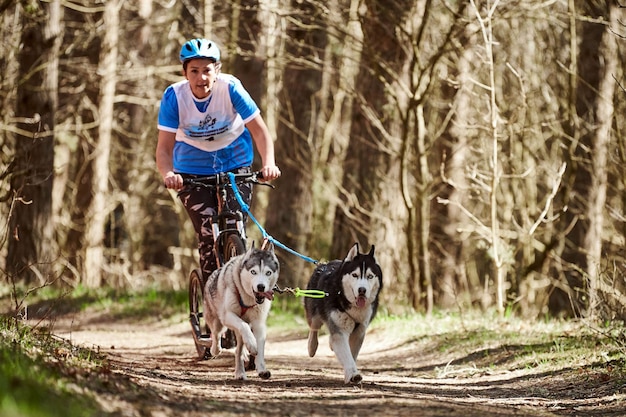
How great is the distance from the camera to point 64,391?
4.54 metres

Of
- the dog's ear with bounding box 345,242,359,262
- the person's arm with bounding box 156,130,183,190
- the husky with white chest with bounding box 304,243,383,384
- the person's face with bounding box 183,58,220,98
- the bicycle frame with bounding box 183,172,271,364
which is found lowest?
the husky with white chest with bounding box 304,243,383,384

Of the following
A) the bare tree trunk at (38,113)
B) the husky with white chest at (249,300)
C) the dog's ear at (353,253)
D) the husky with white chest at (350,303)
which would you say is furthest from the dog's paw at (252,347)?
the bare tree trunk at (38,113)

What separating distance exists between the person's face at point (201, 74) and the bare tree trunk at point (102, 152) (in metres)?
11.1

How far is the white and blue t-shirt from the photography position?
7875 millimetres

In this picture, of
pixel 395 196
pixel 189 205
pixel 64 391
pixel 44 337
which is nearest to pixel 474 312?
pixel 395 196

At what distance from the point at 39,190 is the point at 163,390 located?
9564 mm

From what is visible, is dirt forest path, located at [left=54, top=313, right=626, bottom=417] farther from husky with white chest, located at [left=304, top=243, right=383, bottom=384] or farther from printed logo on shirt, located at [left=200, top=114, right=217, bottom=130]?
printed logo on shirt, located at [left=200, top=114, right=217, bottom=130]

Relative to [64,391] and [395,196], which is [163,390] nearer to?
[64,391]

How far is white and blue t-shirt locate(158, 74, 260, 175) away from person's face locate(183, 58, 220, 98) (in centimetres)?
7

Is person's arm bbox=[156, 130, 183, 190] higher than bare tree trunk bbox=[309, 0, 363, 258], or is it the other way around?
bare tree trunk bbox=[309, 0, 363, 258]

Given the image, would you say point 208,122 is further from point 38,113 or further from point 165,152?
point 38,113

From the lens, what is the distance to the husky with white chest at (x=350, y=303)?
691 cm

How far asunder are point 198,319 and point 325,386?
233 centimetres

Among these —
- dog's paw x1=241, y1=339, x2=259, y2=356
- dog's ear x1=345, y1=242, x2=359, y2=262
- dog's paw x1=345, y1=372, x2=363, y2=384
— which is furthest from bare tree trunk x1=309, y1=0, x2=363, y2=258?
dog's paw x1=345, y1=372, x2=363, y2=384
